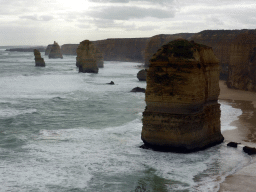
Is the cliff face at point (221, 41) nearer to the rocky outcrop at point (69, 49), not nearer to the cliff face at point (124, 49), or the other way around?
the cliff face at point (124, 49)

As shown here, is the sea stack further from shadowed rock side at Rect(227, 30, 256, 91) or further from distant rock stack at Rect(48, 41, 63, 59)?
distant rock stack at Rect(48, 41, 63, 59)

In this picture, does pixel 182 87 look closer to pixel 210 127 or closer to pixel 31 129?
pixel 210 127

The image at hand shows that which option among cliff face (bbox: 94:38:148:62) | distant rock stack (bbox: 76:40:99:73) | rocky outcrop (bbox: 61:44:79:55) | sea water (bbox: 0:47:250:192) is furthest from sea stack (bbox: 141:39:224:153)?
rocky outcrop (bbox: 61:44:79:55)

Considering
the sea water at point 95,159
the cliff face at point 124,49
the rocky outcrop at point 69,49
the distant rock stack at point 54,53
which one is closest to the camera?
the sea water at point 95,159

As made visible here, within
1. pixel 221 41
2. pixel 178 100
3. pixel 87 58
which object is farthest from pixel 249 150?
pixel 87 58

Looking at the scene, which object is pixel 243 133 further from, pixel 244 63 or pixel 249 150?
pixel 244 63

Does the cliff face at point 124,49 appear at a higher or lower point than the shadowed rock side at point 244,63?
higher

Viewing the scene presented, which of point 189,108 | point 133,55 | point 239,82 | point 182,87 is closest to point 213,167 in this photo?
point 189,108

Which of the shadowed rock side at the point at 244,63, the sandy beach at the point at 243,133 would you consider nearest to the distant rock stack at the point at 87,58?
the shadowed rock side at the point at 244,63
